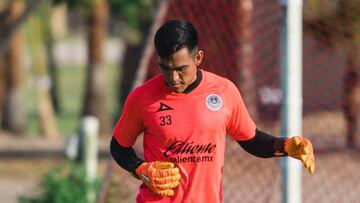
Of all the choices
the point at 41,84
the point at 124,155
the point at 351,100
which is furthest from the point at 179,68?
the point at 41,84

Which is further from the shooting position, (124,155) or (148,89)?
(124,155)

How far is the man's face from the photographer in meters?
5.86

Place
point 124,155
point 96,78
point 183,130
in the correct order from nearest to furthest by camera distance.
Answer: point 183,130 → point 124,155 → point 96,78

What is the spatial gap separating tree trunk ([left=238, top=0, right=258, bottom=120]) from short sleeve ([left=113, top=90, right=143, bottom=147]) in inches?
244

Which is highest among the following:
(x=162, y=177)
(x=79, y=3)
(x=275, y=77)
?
(x=79, y=3)

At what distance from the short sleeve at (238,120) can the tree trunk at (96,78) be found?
1705cm

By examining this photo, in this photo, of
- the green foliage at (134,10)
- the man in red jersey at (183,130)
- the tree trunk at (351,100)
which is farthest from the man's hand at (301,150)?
the green foliage at (134,10)

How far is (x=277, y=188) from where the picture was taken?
486 inches

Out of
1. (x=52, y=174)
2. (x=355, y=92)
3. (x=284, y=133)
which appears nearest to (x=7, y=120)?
(x=355, y=92)

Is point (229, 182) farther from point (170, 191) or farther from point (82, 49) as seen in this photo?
point (82, 49)

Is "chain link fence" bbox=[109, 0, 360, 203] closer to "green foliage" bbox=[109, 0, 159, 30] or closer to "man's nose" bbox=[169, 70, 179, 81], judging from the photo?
"man's nose" bbox=[169, 70, 179, 81]

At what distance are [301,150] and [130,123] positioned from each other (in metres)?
0.84

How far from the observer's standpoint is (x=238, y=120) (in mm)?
6250

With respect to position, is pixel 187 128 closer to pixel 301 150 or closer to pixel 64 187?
pixel 301 150
